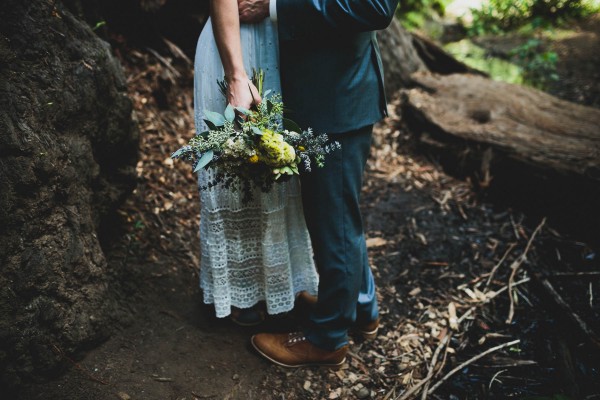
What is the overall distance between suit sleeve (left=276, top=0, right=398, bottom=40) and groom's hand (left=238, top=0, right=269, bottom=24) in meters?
0.08

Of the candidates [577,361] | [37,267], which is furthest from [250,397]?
[577,361]

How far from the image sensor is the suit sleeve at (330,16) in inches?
64.5

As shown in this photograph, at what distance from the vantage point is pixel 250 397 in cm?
221

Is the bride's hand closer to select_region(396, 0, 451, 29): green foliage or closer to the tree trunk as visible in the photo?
the tree trunk

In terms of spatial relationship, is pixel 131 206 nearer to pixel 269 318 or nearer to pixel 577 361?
pixel 269 318

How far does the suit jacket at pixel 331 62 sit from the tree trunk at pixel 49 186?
3.70 feet

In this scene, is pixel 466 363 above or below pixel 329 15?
below

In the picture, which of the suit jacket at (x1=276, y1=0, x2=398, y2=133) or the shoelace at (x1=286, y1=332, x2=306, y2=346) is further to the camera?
the shoelace at (x1=286, y1=332, x2=306, y2=346)

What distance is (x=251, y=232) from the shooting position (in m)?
2.26

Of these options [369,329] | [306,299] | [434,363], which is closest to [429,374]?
[434,363]

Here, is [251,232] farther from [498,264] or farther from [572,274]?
[572,274]

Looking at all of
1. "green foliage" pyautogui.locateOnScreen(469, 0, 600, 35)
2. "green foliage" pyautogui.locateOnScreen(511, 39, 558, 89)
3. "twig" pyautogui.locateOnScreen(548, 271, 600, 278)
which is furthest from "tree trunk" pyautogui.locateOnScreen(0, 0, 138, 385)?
"green foliage" pyautogui.locateOnScreen(469, 0, 600, 35)

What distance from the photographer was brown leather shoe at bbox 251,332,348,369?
2.38 meters

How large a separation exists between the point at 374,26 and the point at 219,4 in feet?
2.06
